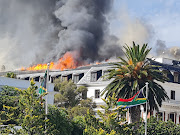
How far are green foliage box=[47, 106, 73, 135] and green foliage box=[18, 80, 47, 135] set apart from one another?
109cm

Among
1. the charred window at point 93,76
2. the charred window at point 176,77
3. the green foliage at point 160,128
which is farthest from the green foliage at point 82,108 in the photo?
the green foliage at point 160,128

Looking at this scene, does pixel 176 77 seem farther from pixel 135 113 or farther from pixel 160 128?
pixel 160 128

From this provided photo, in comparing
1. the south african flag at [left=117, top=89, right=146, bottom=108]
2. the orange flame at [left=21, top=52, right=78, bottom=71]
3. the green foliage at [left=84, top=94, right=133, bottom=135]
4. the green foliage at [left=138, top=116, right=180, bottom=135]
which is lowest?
the green foliage at [left=138, top=116, right=180, bottom=135]

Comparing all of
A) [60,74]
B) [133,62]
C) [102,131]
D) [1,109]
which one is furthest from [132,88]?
[60,74]

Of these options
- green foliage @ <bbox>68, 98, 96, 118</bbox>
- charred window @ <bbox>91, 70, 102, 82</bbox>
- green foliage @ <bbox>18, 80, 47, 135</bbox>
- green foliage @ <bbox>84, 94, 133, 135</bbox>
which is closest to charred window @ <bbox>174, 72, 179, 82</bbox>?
charred window @ <bbox>91, 70, 102, 82</bbox>

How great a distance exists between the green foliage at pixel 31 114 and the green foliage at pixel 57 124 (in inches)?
42.7

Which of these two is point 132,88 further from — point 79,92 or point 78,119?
point 79,92

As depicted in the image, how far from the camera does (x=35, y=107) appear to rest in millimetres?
54438

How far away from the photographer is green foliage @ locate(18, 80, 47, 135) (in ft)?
176

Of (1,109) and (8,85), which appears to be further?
(8,85)

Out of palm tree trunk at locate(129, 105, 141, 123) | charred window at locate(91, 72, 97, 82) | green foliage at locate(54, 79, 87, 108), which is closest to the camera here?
palm tree trunk at locate(129, 105, 141, 123)

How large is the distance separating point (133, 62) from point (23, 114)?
63.4 feet

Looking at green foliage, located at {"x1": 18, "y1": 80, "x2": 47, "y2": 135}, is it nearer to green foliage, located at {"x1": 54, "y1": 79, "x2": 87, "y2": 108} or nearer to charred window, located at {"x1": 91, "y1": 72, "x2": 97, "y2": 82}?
green foliage, located at {"x1": 54, "y1": 79, "x2": 87, "y2": 108}

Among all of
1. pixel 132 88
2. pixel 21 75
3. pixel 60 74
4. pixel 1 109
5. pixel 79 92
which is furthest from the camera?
pixel 21 75
